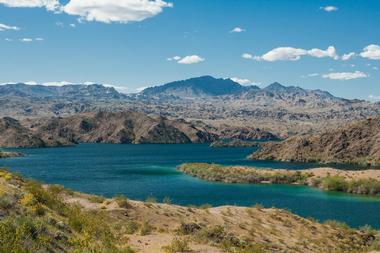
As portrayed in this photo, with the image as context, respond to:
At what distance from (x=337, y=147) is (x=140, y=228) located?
163 meters

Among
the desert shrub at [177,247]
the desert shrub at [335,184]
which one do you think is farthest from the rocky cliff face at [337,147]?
the desert shrub at [177,247]

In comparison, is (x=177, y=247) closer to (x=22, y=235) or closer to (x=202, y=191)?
(x=22, y=235)

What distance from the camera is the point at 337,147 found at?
18462 cm

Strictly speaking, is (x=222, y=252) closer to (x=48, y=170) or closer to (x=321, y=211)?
(x=321, y=211)

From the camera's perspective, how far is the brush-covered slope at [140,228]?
21297mm

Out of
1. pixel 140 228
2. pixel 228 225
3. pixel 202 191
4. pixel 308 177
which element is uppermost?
pixel 140 228

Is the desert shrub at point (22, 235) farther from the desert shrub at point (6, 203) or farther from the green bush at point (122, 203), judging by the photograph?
the green bush at point (122, 203)

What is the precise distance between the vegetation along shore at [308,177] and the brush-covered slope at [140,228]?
50.9 meters

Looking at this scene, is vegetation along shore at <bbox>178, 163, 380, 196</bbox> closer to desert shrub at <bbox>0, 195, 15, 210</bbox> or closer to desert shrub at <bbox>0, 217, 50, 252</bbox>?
desert shrub at <bbox>0, 195, 15, 210</bbox>

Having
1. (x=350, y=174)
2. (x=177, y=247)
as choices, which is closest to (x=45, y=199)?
(x=177, y=247)

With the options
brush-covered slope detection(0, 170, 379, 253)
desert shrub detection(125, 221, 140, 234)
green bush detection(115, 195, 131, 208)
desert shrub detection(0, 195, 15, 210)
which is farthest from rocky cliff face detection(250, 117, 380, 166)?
desert shrub detection(0, 195, 15, 210)

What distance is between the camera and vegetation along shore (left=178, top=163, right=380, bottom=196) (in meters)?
101

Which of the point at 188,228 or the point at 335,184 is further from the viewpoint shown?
the point at 335,184

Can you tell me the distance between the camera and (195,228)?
35594mm
